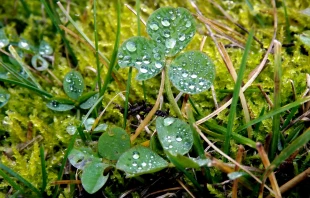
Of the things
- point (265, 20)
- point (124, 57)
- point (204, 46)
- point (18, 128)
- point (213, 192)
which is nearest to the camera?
point (213, 192)

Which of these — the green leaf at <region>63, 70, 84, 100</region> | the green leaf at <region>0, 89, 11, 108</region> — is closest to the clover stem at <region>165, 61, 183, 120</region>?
the green leaf at <region>63, 70, 84, 100</region>

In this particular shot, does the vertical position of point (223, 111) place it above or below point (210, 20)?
below

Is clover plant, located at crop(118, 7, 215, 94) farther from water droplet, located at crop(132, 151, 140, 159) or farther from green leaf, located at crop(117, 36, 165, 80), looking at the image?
water droplet, located at crop(132, 151, 140, 159)

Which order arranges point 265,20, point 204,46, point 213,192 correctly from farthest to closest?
point 265,20, point 204,46, point 213,192

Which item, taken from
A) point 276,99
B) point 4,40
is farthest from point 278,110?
point 4,40

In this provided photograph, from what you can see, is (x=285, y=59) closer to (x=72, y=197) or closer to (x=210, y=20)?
(x=210, y=20)

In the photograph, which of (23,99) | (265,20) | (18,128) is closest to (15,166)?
(18,128)

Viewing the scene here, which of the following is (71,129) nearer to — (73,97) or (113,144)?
(73,97)
